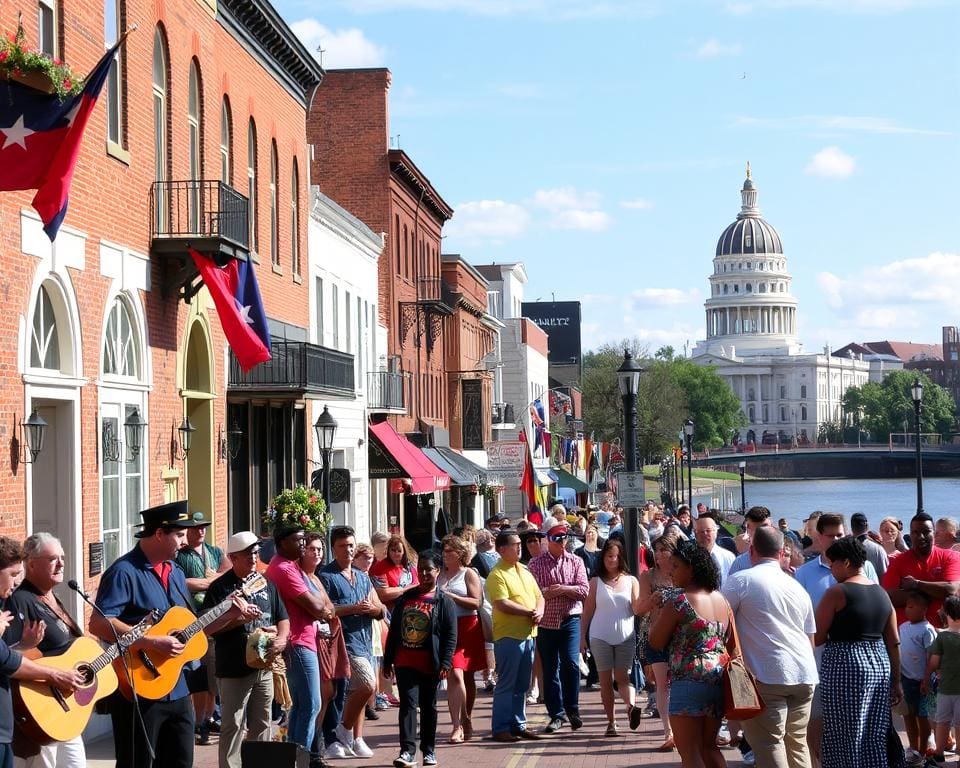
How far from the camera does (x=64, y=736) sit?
8180mm

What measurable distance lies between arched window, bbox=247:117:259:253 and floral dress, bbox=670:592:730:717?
48.2 feet

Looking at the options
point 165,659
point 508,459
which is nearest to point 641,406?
point 508,459

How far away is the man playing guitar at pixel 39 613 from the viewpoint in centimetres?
827

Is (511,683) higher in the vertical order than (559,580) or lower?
lower

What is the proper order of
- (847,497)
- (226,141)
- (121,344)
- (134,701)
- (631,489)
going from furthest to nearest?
(847,497), (226,141), (631,489), (121,344), (134,701)

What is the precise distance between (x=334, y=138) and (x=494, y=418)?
2597cm

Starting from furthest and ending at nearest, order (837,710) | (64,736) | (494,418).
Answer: (494,418) < (837,710) < (64,736)

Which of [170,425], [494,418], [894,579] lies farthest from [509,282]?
[894,579]

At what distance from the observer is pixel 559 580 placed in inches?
610

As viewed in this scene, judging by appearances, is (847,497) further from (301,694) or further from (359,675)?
(301,694)

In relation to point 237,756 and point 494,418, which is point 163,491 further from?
point 494,418

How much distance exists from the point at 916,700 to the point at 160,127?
36.2 ft

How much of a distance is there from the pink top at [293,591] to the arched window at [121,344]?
5571 millimetres

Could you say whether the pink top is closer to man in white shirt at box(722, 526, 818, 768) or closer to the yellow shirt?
the yellow shirt
